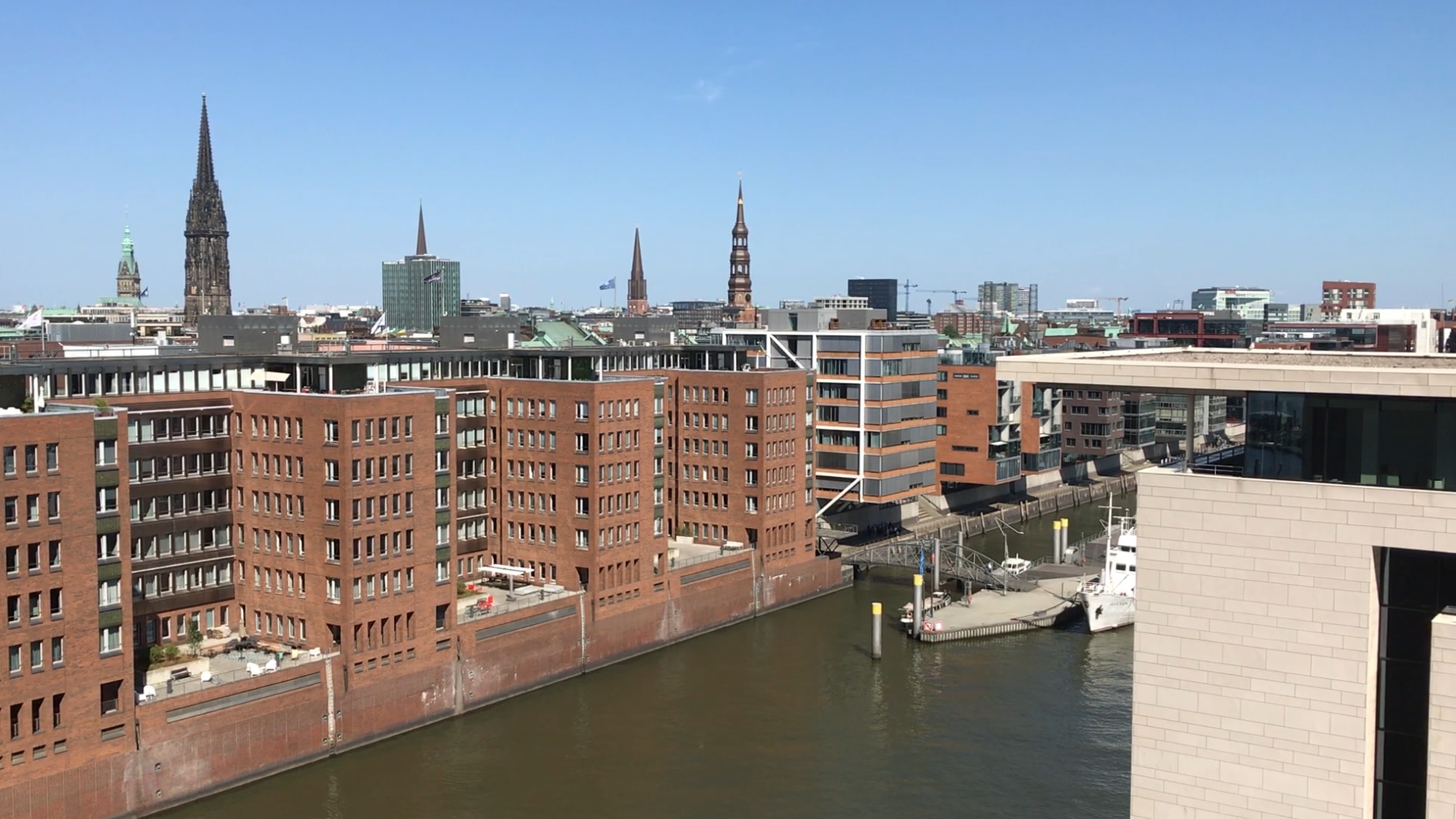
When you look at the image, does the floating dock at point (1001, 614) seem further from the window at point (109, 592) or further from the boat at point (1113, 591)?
→ the window at point (109, 592)

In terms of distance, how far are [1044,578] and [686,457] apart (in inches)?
1118

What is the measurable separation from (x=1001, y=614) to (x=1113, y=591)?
298 inches

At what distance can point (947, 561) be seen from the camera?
9938 cm

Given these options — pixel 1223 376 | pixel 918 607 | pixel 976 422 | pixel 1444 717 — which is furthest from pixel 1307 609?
pixel 976 422

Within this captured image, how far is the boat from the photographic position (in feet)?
281

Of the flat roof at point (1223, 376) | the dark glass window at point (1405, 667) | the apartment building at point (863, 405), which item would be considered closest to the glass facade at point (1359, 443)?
the flat roof at point (1223, 376)

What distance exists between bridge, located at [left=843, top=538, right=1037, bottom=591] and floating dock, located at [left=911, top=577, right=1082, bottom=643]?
3.65 feet

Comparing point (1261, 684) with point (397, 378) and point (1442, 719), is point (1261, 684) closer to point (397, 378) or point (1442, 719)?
point (1442, 719)

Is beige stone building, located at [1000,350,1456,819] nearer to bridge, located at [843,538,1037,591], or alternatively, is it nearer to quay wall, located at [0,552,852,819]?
quay wall, located at [0,552,852,819]


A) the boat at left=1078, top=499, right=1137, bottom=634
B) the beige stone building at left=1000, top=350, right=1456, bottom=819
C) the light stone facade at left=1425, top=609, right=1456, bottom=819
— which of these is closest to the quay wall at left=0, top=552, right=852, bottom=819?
the boat at left=1078, top=499, right=1137, bottom=634

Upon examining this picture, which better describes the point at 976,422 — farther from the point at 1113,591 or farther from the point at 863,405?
the point at 1113,591

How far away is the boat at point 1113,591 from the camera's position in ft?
281

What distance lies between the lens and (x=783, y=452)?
316 ft

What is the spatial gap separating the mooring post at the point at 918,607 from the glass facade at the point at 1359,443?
54.8m
